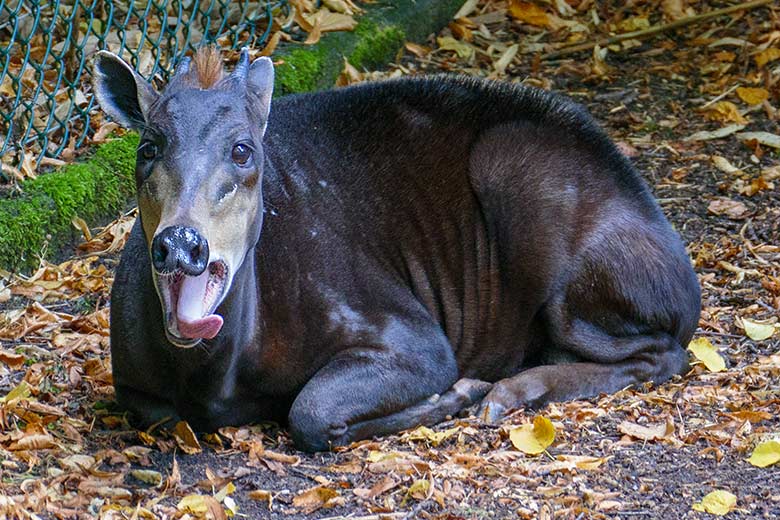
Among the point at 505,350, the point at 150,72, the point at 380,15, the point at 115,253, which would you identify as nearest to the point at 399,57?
the point at 380,15

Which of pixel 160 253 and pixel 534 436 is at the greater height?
pixel 160 253

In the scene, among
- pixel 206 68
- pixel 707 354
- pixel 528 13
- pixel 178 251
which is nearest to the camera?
pixel 178 251

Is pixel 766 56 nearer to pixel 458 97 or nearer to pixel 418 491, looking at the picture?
pixel 458 97

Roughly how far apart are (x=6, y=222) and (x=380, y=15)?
13.4 ft

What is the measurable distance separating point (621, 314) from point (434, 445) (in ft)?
4.32

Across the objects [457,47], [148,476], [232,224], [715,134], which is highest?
[232,224]

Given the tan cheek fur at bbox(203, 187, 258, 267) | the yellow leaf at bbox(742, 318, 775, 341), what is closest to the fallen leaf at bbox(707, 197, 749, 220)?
the yellow leaf at bbox(742, 318, 775, 341)

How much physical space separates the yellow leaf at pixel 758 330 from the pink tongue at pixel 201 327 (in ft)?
9.99

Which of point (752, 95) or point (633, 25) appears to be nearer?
point (752, 95)

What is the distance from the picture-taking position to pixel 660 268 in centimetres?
664

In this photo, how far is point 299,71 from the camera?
371 inches

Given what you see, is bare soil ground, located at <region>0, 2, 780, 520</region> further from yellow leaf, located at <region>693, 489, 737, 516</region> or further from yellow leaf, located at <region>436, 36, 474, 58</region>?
yellow leaf, located at <region>436, 36, 474, 58</region>

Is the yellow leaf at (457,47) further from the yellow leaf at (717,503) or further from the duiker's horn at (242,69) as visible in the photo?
the yellow leaf at (717,503)

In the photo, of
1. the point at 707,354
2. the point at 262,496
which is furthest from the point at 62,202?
the point at 707,354
